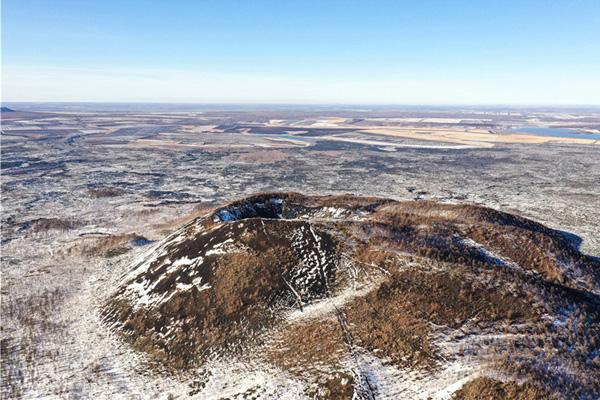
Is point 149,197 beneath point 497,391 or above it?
beneath

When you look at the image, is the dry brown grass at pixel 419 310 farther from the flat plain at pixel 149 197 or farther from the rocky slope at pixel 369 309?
the flat plain at pixel 149 197

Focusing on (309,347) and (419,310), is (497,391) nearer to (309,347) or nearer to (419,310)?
(419,310)

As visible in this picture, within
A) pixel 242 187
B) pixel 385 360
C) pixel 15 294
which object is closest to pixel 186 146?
pixel 242 187

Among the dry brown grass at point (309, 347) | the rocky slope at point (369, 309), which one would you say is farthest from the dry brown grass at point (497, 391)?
the dry brown grass at point (309, 347)

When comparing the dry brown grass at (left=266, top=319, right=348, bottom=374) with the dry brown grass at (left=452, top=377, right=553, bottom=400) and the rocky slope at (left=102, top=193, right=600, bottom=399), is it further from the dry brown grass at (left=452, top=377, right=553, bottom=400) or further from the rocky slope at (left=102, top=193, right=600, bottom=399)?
the dry brown grass at (left=452, top=377, right=553, bottom=400)

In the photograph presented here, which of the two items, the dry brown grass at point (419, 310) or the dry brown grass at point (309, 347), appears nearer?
the dry brown grass at point (419, 310)

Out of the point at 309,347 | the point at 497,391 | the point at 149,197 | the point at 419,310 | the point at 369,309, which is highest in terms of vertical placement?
the point at 419,310

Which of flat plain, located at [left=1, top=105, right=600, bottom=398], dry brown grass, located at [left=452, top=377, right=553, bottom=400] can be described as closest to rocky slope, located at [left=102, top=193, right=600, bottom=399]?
dry brown grass, located at [left=452, top=377, right=553, bottom=400]

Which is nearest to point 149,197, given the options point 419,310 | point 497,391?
point 419,310
